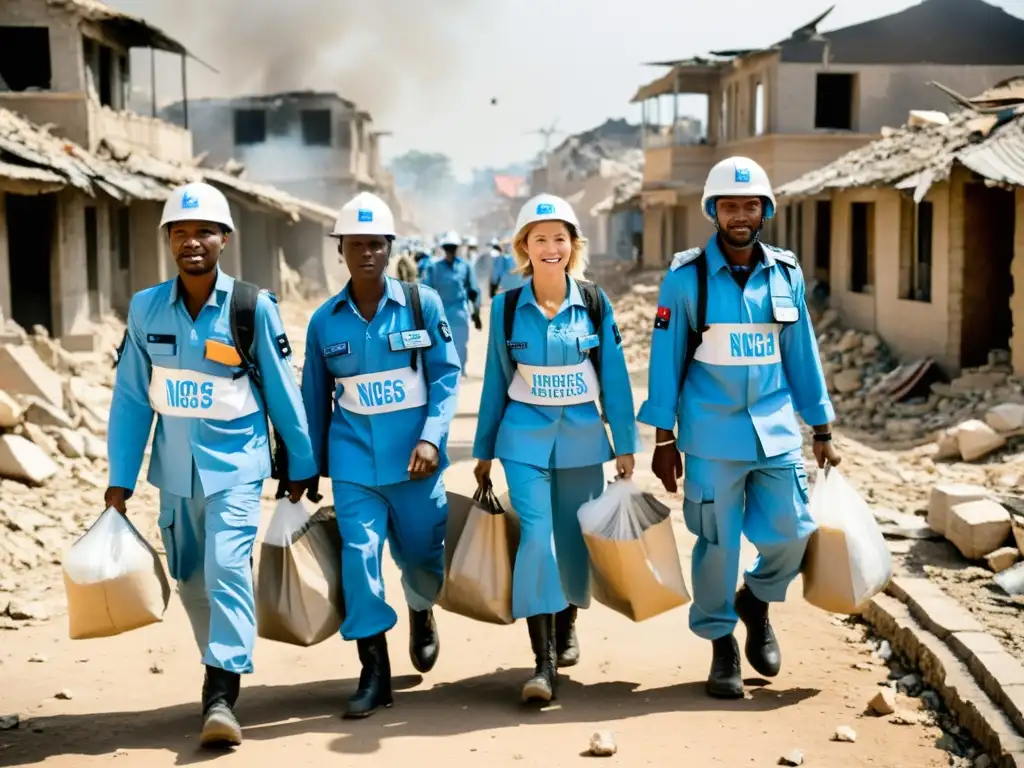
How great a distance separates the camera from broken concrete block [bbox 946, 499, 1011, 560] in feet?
23.0

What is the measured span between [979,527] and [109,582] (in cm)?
454

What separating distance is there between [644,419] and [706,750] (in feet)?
4.66

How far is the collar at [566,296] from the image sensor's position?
548 cm

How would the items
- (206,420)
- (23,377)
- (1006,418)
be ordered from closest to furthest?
(206,420)
(23,377)
(1006,418)

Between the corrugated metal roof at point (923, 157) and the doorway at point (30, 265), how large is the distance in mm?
10840

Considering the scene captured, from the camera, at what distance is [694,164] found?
34.0 metres

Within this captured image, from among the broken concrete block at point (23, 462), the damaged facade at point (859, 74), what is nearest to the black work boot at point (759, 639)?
the broken concrete block at point (23, 462)

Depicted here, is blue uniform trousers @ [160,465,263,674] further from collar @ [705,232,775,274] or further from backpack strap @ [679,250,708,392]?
collar @ [705,232,775,274]

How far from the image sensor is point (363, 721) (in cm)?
511

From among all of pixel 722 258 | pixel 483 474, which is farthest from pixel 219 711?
pixel 722 258

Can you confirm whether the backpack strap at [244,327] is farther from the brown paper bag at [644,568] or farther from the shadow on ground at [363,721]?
the brown paper bag at [644,568]

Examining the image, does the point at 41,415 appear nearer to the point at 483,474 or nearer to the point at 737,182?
the point at 483,474

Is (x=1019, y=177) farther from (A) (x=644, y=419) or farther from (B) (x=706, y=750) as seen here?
(B) (x=706, y=750)

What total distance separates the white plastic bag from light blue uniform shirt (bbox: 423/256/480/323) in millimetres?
9682
